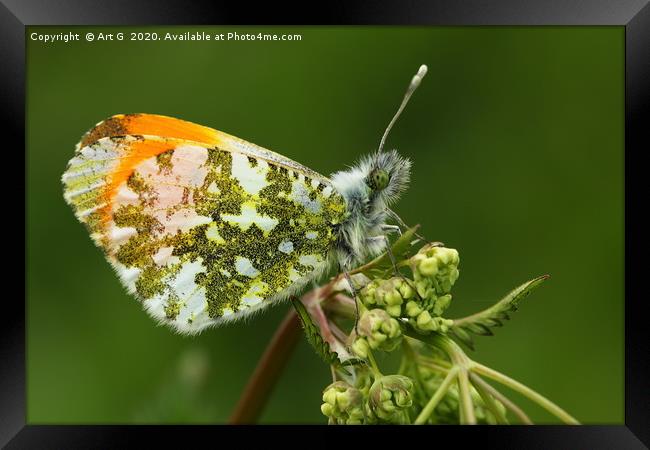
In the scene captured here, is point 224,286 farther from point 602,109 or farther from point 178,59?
point 602,109

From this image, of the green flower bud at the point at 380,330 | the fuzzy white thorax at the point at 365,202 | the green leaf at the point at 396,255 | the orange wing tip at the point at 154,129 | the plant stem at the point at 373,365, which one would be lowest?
the plant stem at the point at 373,365

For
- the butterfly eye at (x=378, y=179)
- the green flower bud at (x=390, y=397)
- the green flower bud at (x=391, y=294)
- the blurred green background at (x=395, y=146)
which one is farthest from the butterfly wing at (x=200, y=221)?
the blurred green background at (x=395, y=146)

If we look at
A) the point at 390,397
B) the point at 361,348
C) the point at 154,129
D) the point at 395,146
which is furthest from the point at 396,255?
the point at 395,146

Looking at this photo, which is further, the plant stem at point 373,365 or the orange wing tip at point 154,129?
the orange wing tip at point 154,129

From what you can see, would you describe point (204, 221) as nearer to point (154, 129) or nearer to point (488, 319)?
point (154, 129)

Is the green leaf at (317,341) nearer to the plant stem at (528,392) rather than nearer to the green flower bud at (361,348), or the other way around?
the green flower bud at (361,348)
